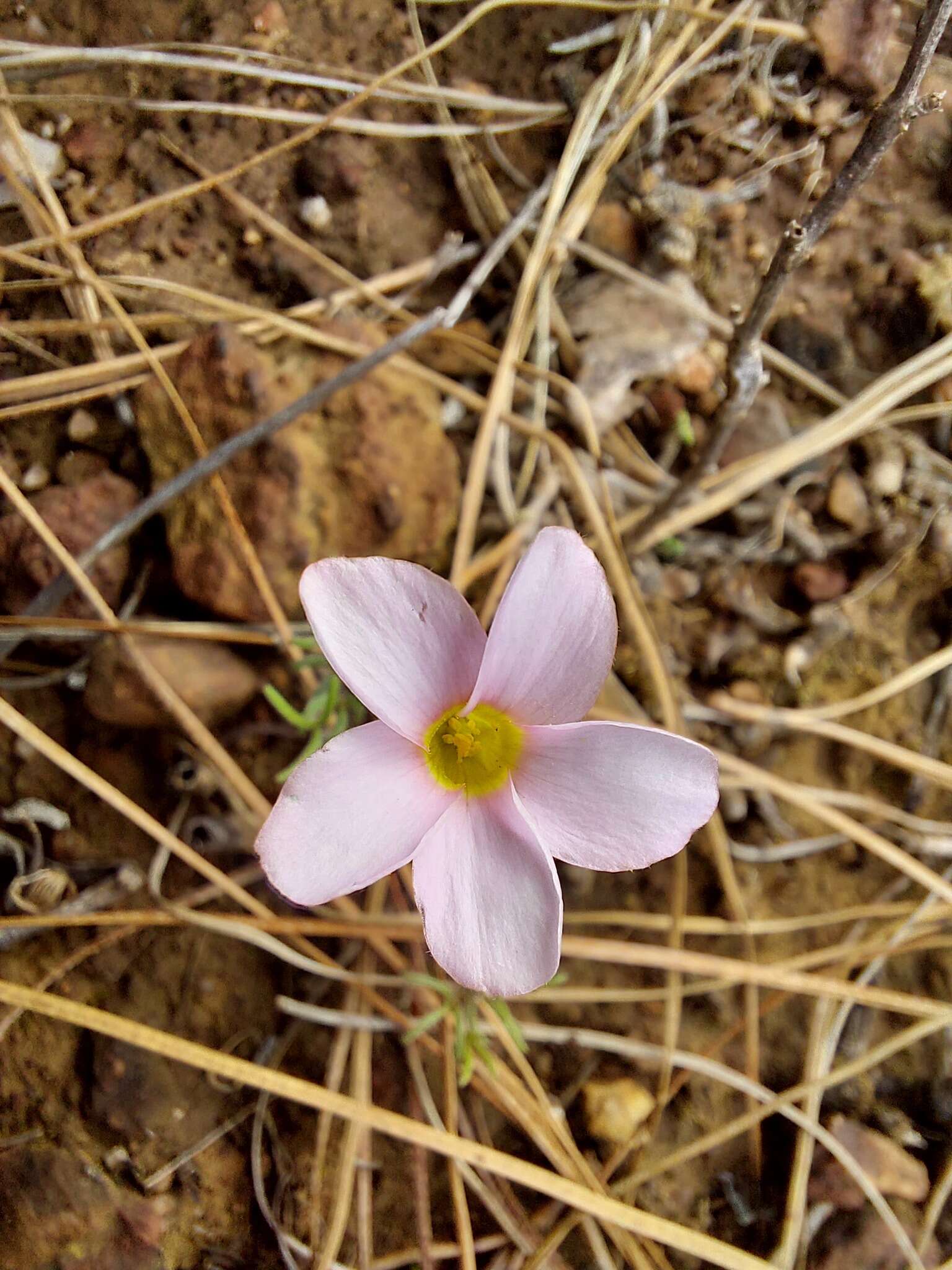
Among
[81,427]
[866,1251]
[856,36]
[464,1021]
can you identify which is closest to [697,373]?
[856,36]

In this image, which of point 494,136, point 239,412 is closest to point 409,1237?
point 239,412

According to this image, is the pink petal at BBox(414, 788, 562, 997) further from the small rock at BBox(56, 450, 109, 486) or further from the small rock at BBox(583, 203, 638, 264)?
the small rock at BBox(583, 203, 638, 264)

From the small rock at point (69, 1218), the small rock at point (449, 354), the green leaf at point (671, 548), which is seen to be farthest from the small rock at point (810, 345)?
the small rock at point (69, 1218)

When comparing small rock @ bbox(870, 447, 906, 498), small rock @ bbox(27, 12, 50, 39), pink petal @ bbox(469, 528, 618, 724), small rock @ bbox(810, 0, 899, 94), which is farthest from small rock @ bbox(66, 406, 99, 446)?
small rock @ bbox(810, 0, 899, 94)

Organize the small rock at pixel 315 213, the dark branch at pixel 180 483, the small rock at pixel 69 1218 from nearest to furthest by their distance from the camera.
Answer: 1. the small rock at pixel 69 1218
2. the dark branch at pixel 180 483
3. the small rock at pixel 315 213

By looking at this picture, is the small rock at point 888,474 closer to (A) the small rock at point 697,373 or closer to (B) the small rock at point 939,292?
(B) the small rock at point 939,292

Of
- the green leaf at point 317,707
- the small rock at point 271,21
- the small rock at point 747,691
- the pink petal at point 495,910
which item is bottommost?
the green leaf at point 317,707

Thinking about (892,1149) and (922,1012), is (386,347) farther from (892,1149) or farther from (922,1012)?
(892,1149)

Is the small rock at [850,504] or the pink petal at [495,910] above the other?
the small rock at [850,504]
